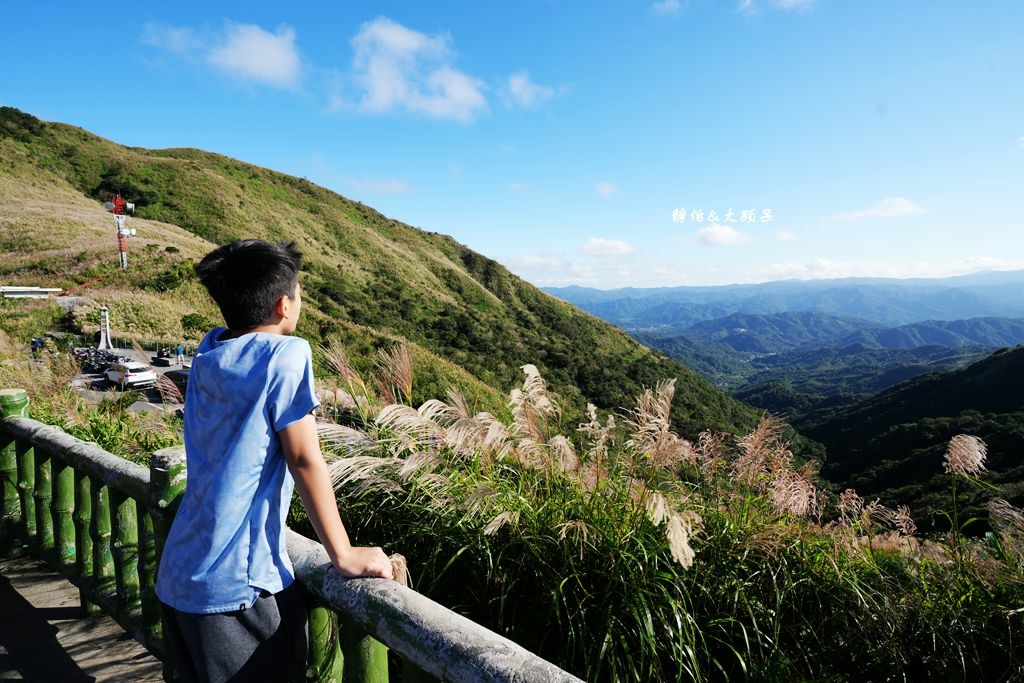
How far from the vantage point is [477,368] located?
41.4 m

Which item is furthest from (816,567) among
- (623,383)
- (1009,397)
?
(1009,397)

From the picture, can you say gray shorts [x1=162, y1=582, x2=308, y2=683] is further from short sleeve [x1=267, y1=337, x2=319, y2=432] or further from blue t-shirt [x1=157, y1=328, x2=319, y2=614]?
short sleeve [x1=267, y1=337, x2=319, y2=432]

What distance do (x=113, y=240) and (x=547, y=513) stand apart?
42792mm

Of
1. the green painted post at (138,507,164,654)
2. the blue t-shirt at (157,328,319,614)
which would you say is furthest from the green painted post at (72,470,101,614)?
the blue t-shirt at (157,328,319,614)

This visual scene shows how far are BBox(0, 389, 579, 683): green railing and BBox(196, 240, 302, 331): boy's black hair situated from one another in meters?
0.75

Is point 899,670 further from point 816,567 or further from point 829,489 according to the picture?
point 829,489

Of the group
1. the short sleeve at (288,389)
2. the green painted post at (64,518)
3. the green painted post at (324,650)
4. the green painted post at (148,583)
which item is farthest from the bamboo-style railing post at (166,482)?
the green painted post at (64,518)

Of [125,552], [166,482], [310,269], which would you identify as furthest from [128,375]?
[310,269]

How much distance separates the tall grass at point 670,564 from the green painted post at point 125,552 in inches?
38.5

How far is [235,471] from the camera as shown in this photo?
1.40m

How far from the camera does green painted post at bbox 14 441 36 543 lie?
330cm

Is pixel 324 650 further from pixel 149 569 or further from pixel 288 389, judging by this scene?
pixel 149 569

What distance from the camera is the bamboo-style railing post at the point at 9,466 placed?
3.37 m

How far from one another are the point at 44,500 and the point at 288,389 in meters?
3.09
